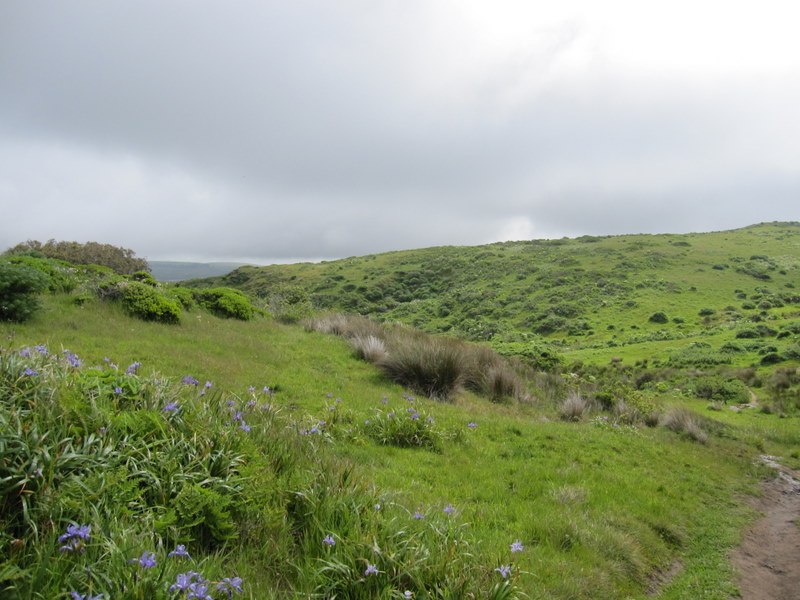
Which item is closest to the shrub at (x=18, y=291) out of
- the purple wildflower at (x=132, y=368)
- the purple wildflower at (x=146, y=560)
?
the purple wildflower at (x=132, y=368)

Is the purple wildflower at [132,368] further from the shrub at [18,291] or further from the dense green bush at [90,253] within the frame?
the dense green bush at [90,253]

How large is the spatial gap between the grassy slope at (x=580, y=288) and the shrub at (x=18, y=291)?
1148 inches

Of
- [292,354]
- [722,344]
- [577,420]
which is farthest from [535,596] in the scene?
[722,344]

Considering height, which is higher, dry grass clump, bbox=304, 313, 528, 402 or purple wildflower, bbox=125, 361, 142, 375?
purple wildflower, bbox=125, 361, 142, 375

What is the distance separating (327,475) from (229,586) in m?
1.59

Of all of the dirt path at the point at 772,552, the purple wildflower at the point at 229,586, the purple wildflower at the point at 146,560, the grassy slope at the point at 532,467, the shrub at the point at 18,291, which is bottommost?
the dirt path at the point at 772,552

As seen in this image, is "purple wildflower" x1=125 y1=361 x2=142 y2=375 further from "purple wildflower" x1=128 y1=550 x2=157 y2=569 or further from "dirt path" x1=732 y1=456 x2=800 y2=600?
"dirt path" x1=732 y1=456 x2=800 y2=600

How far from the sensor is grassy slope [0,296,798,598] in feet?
15.1

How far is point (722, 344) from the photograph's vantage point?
29.5 meters

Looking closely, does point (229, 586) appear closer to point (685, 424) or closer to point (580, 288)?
point (685, 424)

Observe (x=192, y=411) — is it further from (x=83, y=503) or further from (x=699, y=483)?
(x=699, y=483)

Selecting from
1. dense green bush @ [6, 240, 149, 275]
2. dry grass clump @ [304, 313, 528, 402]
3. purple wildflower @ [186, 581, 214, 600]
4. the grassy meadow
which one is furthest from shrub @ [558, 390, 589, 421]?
dense green bush @ [6, 240, 149, 275]

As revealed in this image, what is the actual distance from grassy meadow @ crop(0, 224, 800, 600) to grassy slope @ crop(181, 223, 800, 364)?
2212 centimetres

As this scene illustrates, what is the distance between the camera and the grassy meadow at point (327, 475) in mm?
2775
